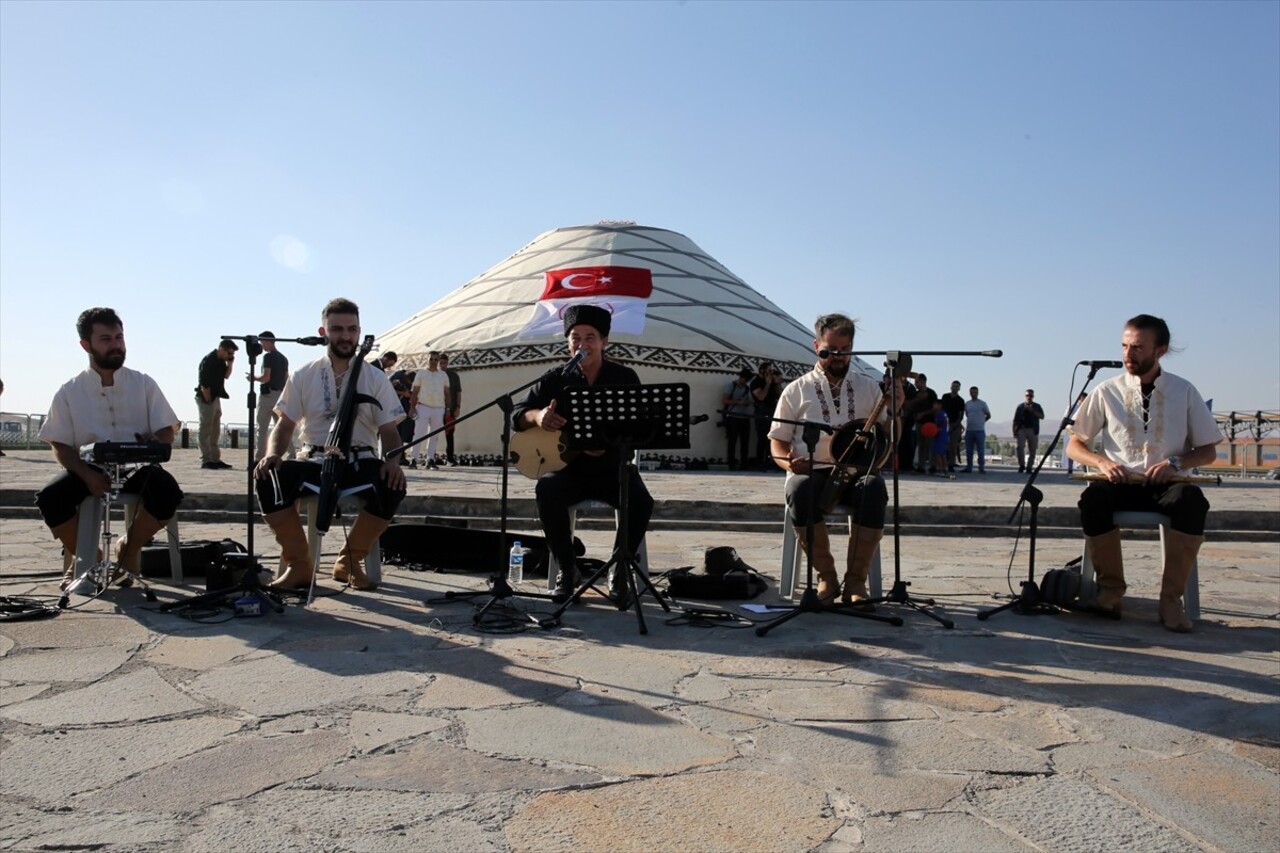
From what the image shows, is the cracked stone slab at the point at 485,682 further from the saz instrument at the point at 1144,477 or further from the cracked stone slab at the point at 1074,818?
the saz instrument at the point at 1144,477

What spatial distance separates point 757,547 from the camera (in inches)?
257

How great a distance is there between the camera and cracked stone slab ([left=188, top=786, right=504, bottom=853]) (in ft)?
5.73

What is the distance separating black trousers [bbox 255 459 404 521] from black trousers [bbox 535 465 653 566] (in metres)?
0.73

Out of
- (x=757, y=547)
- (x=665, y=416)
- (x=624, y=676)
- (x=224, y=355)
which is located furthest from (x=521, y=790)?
(x=224, y=355)

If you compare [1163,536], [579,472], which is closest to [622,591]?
[579,472]

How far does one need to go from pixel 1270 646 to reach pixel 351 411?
3.75m

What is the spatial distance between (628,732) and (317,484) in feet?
8.22

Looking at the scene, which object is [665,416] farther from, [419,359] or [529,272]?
[529,272]

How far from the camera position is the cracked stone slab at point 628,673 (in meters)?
2.73

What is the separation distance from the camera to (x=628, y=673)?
9.76 ft

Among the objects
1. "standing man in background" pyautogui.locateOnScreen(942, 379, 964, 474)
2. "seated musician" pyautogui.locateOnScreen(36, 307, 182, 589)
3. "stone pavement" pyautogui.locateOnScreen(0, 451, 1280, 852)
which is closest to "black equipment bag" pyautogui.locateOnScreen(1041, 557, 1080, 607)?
"stone pavement" pyautogui.locateOnScreen(0, 451, 1280, 852)

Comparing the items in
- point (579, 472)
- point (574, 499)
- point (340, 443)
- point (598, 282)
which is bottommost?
point (574, 499)

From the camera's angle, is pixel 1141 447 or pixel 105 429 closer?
pixel 1141 447

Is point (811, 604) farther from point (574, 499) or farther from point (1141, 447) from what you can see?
point (1141, 447)
